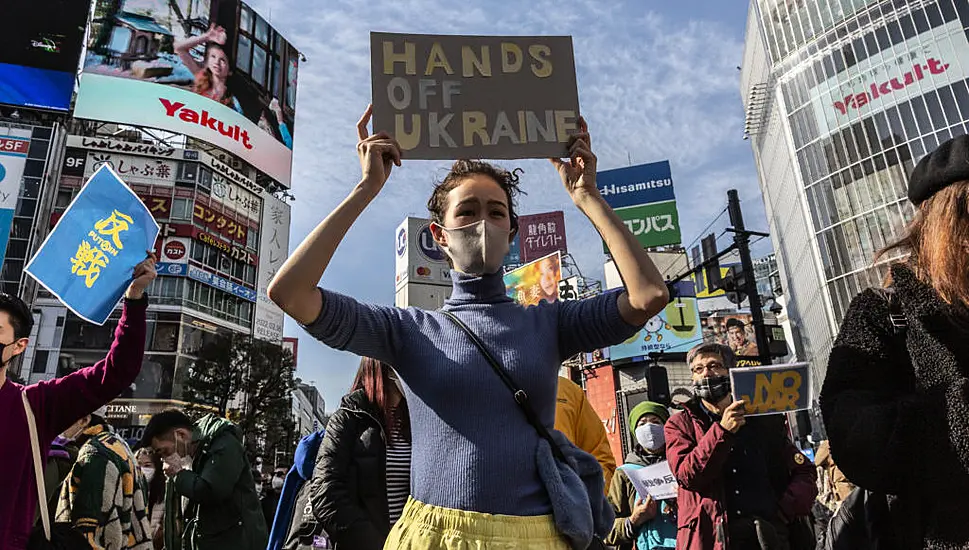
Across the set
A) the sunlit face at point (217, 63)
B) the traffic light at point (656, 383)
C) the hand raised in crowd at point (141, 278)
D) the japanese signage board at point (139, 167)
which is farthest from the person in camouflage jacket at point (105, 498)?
the sunlit face at point (217, 63)

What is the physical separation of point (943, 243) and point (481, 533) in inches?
48.2

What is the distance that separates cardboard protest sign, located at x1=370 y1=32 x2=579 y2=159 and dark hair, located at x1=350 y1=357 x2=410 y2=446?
1238 millimetres

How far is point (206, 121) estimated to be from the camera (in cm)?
4406

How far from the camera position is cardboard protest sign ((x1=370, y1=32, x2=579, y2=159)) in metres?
2.25

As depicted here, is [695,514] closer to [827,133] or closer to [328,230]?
[328,230]

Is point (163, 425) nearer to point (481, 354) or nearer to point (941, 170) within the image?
point (481, 354)

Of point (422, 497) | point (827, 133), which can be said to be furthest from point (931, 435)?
point (827, 133)

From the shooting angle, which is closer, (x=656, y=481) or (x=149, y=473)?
(x=656, y=481)

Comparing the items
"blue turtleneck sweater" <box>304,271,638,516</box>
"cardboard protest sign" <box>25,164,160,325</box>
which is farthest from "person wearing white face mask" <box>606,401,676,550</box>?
"cardboard protest sign" <box>25,164,160,325</box>

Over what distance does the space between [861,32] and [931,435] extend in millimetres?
44936

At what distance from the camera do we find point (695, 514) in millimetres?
3438

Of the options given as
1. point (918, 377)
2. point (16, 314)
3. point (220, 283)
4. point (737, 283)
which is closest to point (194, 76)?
point (220, 283)

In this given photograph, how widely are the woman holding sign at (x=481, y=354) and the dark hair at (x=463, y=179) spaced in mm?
16

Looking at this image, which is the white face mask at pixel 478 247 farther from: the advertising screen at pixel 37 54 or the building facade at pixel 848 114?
the advertising screen at pixel 37 54
